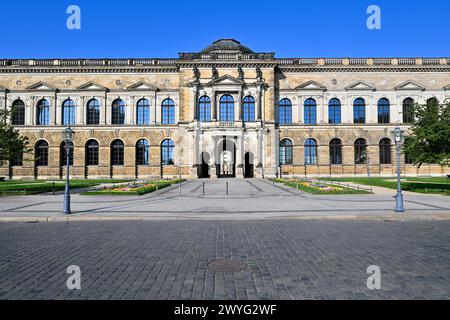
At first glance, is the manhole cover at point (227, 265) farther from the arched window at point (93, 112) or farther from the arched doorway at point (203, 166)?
the arched window at point (93, 112)

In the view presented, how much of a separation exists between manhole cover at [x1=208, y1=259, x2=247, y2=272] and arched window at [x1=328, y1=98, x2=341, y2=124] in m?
40.9

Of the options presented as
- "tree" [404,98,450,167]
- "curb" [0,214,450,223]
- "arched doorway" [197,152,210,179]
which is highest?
"tree" [404,98,450,167]

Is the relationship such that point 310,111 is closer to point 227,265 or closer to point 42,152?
point 42,152

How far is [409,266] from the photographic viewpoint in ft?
19.7

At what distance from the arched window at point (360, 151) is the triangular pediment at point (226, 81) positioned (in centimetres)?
1898

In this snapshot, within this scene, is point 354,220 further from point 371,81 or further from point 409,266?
point 371,81

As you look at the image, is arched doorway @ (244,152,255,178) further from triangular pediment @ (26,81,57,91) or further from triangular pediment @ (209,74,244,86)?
triangular pediment @ (26,81,57,91)

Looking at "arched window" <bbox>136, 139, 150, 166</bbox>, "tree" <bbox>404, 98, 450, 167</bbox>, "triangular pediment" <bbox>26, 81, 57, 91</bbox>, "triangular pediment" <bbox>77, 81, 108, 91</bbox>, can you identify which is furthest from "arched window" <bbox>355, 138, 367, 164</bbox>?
"triangular pediment" <bbox>26, 81, 57, 91</bbox>

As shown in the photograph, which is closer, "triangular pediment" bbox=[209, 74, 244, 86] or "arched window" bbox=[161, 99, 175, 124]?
"triangular pediment" bbox=[209, 74, 244, 86]

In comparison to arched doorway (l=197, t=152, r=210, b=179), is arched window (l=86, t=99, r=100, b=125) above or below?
above

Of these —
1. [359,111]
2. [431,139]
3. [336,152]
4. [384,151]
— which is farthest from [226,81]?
[431,139]

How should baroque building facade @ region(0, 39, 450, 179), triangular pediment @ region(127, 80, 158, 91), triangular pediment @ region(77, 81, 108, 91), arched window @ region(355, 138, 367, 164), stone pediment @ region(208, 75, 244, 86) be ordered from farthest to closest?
arched window @ region(355, 138, 367, 164) < triangular pediment @ region(127, 80, 158, 91) < triangular pediment @ region(77, 81, 108, 91) < baroque building facade @ region(0, 39, 450, 179) < stone pediment @ region(208, 75, 244, 86)

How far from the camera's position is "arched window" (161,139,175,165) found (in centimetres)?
4238
